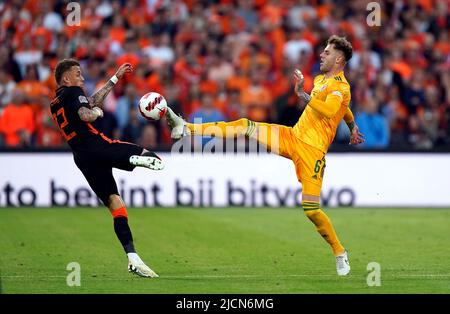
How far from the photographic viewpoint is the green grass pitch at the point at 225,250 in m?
11.4

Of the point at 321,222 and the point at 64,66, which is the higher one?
the point at 64,66

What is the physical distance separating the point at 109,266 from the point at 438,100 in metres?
11.6

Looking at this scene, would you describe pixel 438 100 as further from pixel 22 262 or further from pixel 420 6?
Result: pixel 22 262

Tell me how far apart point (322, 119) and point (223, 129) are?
1176 millimetres

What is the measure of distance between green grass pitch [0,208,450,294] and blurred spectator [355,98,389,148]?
1.75 meters

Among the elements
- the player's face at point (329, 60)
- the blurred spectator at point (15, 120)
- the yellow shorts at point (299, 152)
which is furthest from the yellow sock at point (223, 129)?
the blurred spectator at point (15, 120)

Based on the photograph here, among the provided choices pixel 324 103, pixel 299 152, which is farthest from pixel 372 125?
pixel 324 103

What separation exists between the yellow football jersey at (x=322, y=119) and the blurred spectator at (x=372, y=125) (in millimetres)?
9046

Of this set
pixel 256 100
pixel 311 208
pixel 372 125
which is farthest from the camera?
pixel 256 100

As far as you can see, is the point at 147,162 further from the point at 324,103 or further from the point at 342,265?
the point at 342,265

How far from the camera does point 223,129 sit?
12.2 meters

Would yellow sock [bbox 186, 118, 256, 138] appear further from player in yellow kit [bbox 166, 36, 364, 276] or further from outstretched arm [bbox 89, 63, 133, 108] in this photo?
outstretched arm [bbox 89, 63, 133, 108]

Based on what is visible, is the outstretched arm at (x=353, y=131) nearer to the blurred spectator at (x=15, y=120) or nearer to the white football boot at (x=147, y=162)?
the white football boot at (x=147, y=162)

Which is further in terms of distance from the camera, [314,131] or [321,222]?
[314,131]
